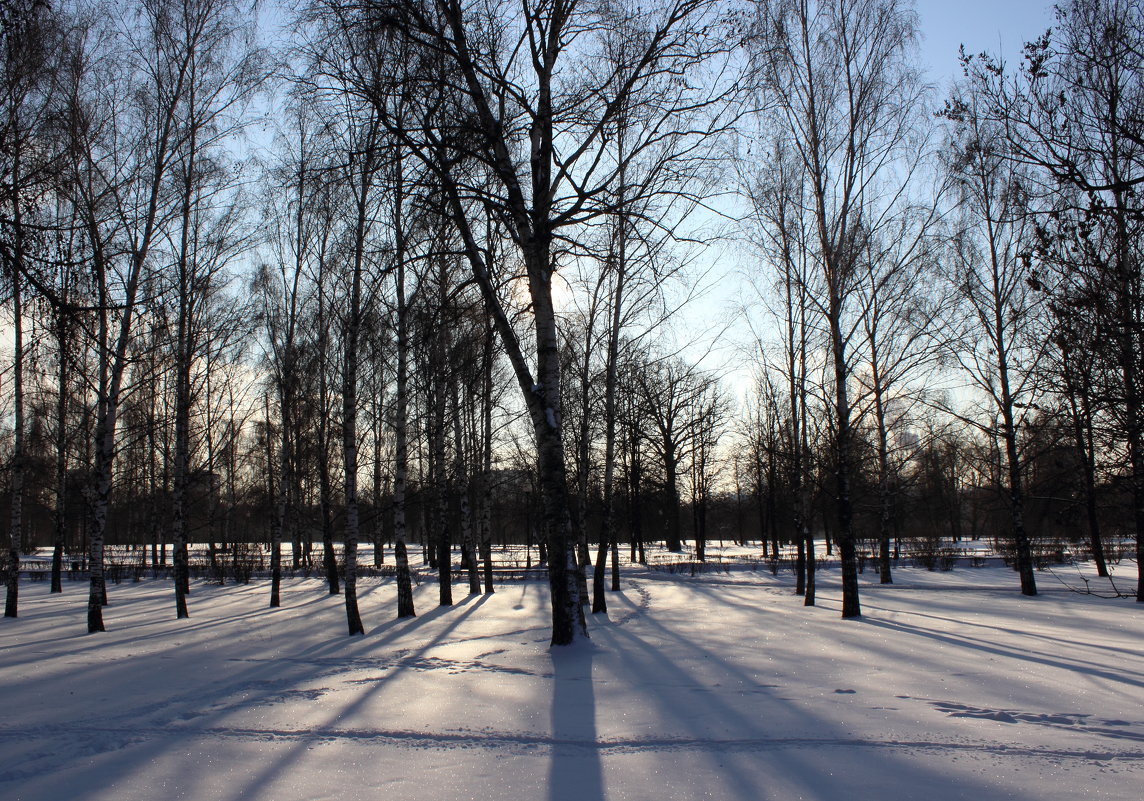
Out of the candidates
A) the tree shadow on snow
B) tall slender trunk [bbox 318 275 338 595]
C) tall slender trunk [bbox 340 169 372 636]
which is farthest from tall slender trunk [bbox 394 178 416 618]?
the tree shadow on snow

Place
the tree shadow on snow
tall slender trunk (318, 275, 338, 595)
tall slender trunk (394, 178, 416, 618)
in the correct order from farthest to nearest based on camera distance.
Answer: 1. tall slender trunk (318, 275, 338, 595)
2. tall slender trunk (394, 178, 416, 618)
3. the tree shadow on snow

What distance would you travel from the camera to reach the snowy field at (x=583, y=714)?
13.5 ft

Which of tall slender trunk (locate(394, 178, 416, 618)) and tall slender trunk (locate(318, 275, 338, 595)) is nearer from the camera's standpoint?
tall slender trunk (locate(394, 178, 416, 618))

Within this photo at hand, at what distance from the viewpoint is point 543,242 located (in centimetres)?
892

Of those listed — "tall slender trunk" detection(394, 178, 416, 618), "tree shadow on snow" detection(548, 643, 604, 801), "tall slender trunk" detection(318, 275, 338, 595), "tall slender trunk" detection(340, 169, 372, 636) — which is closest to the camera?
"tree shadow on snow" detection(548, 643, 604, 801)

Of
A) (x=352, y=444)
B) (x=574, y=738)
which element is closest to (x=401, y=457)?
(x=352, y=444)

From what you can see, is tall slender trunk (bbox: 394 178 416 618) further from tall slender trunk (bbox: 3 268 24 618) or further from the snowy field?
tall slender trunk (bbox: 3 268 24 618)

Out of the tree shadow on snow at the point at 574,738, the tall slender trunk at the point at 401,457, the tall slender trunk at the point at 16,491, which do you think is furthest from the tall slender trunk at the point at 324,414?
the tree shadow on snow at the point at 574,738

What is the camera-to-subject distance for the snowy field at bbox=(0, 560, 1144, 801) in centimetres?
410

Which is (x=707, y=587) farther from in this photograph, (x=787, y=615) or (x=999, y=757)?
(x=999, y=757)

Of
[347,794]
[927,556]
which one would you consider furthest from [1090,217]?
[927,556]

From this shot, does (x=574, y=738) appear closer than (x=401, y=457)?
Yes

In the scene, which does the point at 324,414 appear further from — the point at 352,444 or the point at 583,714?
the point at 583,714

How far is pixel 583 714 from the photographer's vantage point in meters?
5.62
